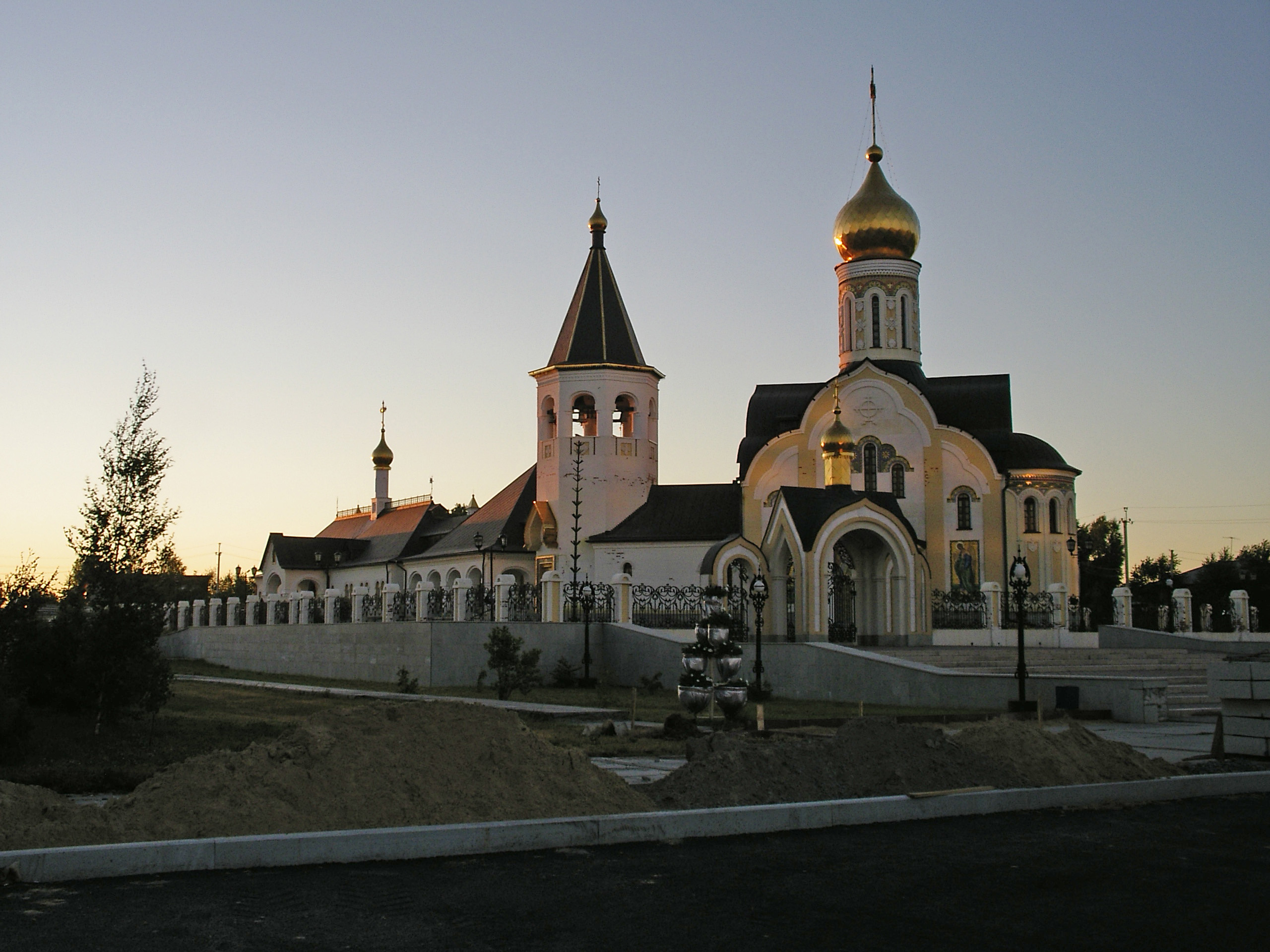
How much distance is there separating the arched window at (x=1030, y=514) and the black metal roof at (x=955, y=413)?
35.9 inches

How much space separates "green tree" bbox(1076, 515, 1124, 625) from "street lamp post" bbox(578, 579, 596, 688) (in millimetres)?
30103

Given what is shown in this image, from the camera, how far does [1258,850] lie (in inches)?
290

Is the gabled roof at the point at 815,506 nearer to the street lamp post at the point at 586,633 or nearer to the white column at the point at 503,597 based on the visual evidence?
the street lamp post at the point at 586,633

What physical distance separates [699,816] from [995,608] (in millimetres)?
22596

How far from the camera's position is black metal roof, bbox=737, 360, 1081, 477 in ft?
115

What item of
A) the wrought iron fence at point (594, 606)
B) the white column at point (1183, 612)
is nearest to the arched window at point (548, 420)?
the wrought iron fence at point (594, 606)

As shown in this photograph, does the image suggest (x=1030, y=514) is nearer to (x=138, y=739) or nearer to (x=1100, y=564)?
(x=138, y=739)

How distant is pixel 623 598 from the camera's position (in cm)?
2527

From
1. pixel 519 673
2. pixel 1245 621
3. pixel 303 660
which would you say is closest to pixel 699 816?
pixel 519 673

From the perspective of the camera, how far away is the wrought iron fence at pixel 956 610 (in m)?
29.7

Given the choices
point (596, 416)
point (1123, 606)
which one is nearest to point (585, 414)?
point (596, 416)

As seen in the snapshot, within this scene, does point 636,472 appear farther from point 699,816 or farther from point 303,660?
point 699,816

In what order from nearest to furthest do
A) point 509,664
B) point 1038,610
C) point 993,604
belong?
1. point 509,664
2. point 993,604
3. point 1038,610

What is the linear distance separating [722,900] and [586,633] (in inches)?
693
